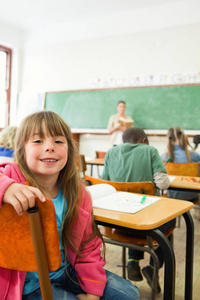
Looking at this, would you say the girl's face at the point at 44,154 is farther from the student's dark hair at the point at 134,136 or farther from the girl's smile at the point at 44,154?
the student's dark hair at the point at 134,136

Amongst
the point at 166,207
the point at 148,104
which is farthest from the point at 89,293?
the point at 148,104

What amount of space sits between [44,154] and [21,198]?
43 cm

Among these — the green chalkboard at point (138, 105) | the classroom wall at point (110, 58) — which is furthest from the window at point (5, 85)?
the green chalkboard at point (138, 105)

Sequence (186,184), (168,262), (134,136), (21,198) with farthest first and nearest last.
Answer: (134,136), (186,184), (168,262), (21,198)

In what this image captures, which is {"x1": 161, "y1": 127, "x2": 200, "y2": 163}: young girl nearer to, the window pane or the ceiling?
the ceiling

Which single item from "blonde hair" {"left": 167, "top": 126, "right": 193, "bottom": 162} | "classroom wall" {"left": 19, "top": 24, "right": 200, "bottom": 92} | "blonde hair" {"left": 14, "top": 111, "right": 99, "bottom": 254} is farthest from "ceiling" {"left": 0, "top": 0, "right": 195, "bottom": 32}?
"blonde hair" {"left": 14, "top": 111, "right": 99, "bottom": 254}

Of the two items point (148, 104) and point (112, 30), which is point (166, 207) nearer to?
point (148, 104)

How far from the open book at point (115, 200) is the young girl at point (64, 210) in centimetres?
14

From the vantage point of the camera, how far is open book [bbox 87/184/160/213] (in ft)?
3.97

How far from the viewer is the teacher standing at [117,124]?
5.75 m

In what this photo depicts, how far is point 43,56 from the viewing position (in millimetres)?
6758

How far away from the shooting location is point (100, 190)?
143cm

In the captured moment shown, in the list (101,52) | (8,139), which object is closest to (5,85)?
(101,52)

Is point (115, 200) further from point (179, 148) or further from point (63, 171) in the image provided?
point (179, 148)
